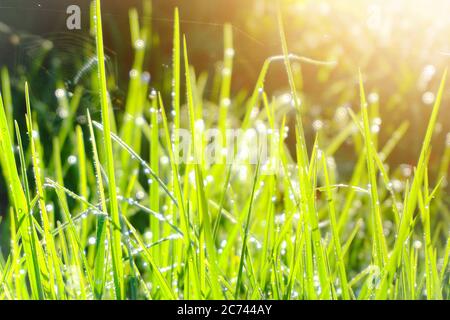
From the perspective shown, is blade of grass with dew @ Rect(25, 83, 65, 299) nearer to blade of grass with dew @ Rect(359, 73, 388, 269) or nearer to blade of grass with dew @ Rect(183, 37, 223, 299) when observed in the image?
blade of grass with dew @ Rect(183, 37, 223, 299)

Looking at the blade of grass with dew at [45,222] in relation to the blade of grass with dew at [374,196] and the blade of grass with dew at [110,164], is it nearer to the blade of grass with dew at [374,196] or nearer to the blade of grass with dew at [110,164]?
the blade of grass with dew at [110,164]

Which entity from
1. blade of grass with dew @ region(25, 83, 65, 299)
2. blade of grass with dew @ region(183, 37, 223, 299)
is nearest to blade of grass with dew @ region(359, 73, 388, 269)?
blade of grass with dew @ region(183, 37, 223, 299)

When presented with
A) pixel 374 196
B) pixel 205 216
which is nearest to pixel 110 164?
pixel 205 216

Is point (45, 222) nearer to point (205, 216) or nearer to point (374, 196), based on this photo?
point (205, 216)

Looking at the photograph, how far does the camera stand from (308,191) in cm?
58

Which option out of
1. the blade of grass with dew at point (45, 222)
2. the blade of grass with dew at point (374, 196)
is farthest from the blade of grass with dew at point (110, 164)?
the blade of grass with dew at point (374, 196)

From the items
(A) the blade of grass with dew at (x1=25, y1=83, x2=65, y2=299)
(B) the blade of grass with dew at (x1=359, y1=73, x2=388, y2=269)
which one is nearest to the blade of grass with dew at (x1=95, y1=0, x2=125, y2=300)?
(A) the blade of grass with dew at (x1=25, y1=83, x2=65, y2=299)

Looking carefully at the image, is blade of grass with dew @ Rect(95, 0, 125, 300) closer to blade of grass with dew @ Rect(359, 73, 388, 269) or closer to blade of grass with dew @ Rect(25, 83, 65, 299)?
blade of grass with dew @ Rect(25, 83, 65, 299)

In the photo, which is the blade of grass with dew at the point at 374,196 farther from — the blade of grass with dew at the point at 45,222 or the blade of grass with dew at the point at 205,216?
the blade of grass with dew at the point at 45,222

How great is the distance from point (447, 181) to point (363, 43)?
399 millimetres

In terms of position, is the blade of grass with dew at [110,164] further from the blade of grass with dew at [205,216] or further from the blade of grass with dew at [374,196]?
the blade of grass with dew at [374,196]

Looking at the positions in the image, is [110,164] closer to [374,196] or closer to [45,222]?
[45,222]
